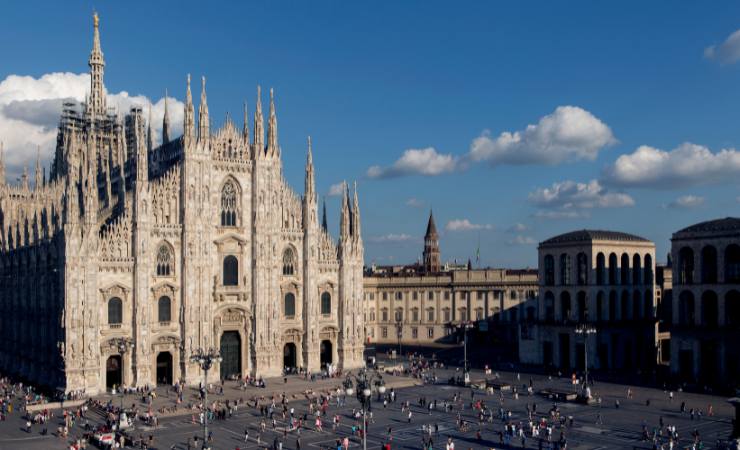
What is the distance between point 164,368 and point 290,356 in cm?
1425

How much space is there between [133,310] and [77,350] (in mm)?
6015

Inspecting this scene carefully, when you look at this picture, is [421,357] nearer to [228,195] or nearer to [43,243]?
[228,195]

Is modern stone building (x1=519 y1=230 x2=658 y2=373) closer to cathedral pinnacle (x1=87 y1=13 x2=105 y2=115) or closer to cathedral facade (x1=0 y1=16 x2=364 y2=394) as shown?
cathedral facade (x1=0 y1=16 x2=364 y2=394)

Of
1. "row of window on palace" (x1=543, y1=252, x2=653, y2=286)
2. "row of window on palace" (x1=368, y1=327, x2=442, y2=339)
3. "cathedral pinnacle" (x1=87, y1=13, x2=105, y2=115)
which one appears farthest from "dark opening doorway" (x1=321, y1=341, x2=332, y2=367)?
"cathedral pinnacle" (x1=87, y1=13, x2=105, y2=115)

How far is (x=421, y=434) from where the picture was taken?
174 feet

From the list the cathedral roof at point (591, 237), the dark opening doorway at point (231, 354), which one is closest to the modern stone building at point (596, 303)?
the cathedral roof at point (591, 237)

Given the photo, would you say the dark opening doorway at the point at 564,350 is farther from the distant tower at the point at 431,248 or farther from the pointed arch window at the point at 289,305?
the distant tower at the point at 431,248

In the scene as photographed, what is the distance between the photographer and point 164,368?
70562mm

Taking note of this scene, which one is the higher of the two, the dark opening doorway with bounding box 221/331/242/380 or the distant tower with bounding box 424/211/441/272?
the distant tower with bounding box 424/211/441/272

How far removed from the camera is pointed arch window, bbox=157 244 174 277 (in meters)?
69.9

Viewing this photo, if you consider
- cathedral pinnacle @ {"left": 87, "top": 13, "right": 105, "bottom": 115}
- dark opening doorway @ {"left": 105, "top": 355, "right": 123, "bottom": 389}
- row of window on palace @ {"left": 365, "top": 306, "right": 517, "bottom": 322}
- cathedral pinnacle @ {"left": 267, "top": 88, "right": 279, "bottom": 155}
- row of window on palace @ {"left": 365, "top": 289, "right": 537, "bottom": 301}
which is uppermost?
cathedral pinnacle @ {"left": 87, "top": 13, "right": 105, "bottom": 115}

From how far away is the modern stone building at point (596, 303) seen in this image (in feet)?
278

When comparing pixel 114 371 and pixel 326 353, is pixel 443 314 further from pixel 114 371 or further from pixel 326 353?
pixel 114 371

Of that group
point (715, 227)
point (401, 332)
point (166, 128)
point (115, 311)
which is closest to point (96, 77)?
point (166, 128)
